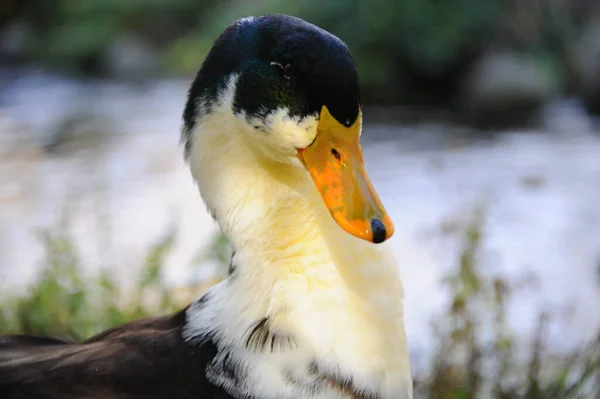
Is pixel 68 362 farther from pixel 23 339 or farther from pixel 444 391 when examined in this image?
pixel 444 391

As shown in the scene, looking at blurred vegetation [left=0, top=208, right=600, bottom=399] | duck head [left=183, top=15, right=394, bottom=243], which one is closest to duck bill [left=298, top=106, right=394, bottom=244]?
duck head [left=183, top=15, right=394, bottom=243]

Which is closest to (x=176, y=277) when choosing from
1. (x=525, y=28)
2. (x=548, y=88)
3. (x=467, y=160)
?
(x=467, y=160)

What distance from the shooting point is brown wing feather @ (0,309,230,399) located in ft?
5.08

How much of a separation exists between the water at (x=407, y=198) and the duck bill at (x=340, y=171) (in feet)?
4.44

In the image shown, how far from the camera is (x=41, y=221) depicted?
5.29 meters

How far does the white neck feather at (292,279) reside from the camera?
5.16 feet

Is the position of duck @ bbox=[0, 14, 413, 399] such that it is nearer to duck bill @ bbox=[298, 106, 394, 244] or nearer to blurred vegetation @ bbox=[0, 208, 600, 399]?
duck bill @ bbox=[298, 106, 394, 244]

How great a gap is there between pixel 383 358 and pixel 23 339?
83 cm

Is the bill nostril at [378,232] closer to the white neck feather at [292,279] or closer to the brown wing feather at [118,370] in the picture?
the white neck feather at [292,279]

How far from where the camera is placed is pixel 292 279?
1623 mm

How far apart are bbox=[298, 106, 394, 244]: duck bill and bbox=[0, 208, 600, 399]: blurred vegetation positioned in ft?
3.02

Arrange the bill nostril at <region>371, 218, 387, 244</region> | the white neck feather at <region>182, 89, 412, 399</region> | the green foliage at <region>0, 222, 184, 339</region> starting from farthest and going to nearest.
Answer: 1. the green foliage at <region>0, 222, 184, 339</region>
2. the white neck feather at <region>182, 89, 412, 399</region>
3. the bill nostril at <region>371, 218, 387, 244</region>

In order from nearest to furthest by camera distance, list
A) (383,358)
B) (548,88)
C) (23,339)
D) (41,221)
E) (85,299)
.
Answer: (383,358) < (23,339) < (85,299) < (41,221) < (548,88)

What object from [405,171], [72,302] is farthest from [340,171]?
[405,171]
